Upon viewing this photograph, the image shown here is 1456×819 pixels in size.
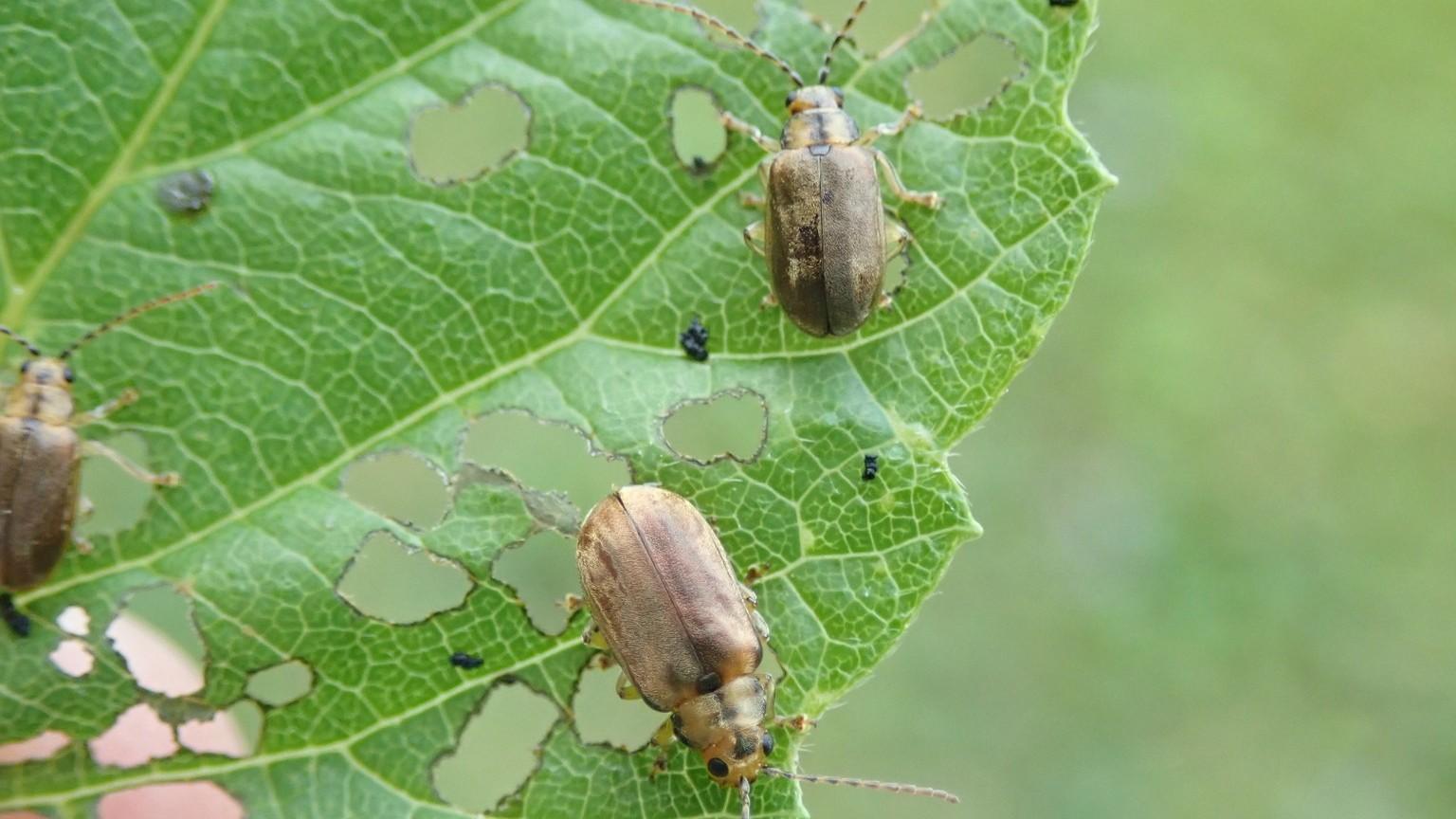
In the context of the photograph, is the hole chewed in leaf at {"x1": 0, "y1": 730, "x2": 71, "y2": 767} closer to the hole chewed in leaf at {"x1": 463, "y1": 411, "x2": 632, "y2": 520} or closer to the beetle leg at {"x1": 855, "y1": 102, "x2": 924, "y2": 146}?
the hole chewed in leaf at {"x1": 463, "y1": 411, "x2": 632, "y2": 520}

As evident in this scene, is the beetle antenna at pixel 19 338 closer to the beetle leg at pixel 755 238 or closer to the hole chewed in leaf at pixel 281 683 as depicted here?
the beetle leg at pixel 755 238

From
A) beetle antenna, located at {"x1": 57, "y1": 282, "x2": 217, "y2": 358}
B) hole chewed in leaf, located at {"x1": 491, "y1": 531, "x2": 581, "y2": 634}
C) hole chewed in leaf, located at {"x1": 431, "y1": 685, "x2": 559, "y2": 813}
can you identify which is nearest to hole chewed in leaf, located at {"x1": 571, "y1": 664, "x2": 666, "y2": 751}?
hole chewed in leaf, located at {"x1": 431, "y1": 685, "x2": 559, "y2": 813}

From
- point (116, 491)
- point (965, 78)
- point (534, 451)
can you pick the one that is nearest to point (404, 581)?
point (534, 451)

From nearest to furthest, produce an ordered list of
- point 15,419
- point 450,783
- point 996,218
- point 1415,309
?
point 996,218
point 15,419
point 450,783
point 1415,309

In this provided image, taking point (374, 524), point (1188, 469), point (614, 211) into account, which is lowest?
point (374, 524)

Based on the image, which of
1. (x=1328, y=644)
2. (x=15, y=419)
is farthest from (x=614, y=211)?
(x=1328, y=644)

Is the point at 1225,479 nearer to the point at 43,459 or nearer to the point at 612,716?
the point at 612,716

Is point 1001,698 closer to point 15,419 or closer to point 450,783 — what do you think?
point 450,783
